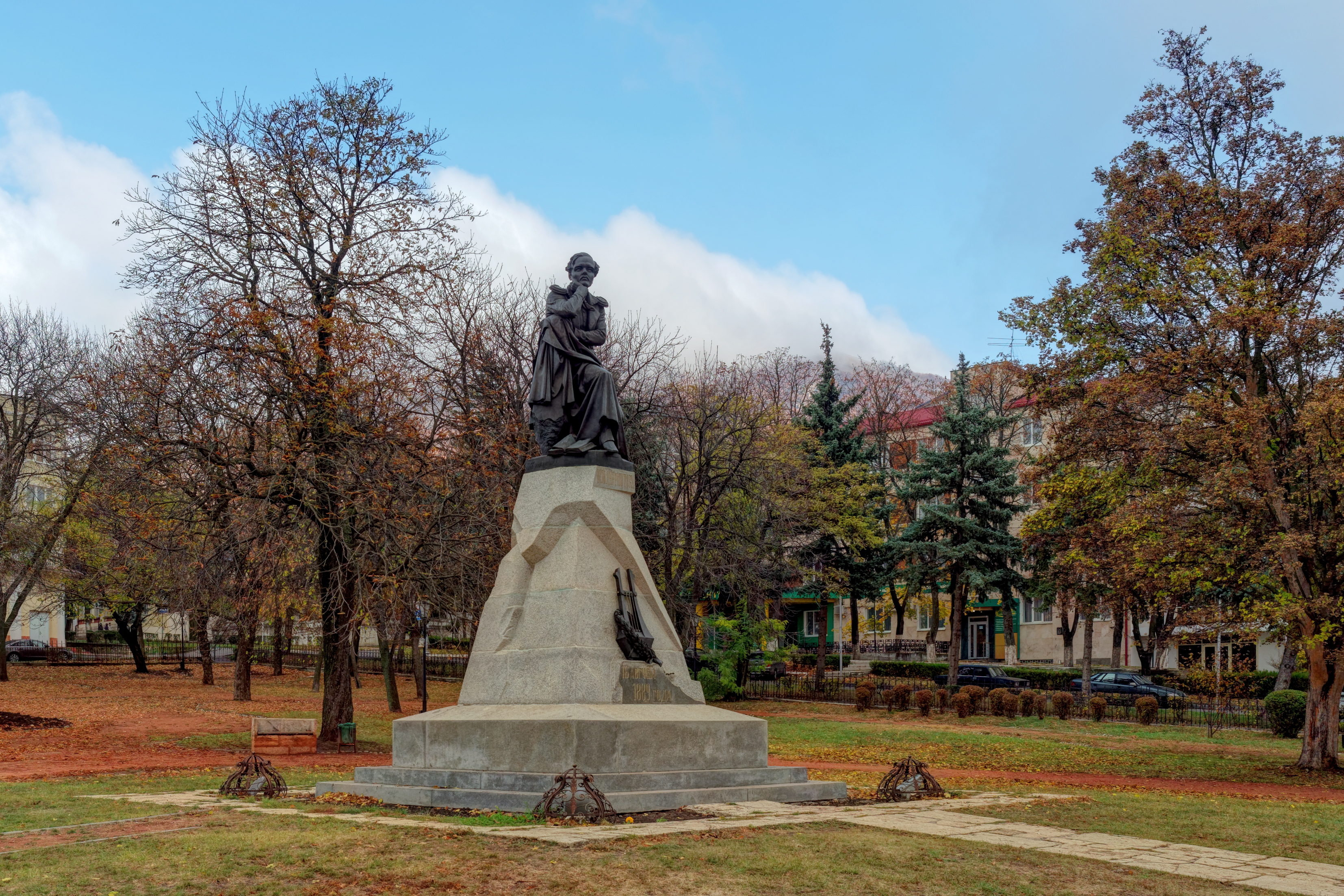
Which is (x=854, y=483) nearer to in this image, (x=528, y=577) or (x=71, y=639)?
(x=528, y=577)

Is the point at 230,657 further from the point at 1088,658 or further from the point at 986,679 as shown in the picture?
the point at 1088,658

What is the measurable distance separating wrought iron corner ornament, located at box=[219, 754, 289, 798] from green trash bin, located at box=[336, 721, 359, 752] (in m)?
8.70

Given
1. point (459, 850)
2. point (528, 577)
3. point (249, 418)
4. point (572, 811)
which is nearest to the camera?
point (459, 850)

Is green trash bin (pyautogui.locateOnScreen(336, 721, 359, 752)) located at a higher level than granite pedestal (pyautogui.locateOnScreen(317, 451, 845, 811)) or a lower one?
lower

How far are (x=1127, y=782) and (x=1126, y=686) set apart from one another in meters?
25.1

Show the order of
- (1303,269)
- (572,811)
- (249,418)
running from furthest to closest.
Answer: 1. (1303,269)
2. (249,418)
3. (572,811)

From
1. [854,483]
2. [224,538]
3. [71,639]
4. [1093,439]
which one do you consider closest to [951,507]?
[854,483]

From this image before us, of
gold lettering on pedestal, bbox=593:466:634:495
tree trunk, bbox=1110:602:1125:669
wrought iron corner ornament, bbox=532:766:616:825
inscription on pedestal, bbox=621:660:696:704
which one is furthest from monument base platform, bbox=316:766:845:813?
tree trunk, bbox=1110:602:1125:669

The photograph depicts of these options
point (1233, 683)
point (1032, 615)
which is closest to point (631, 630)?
point (1233, 683)

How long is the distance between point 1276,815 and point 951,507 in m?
28.6

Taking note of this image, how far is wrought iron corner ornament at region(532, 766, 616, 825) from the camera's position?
10.0 meters

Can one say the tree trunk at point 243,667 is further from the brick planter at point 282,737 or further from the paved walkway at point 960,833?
the paved walkway at point 960,833

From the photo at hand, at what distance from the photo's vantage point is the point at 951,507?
4175 centimetres

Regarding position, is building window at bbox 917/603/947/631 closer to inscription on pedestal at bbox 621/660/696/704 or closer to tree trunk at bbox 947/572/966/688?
tree trunk at bbox 947/572/966/688
